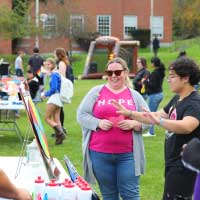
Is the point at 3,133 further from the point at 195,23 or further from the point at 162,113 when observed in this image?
the point at 195,23

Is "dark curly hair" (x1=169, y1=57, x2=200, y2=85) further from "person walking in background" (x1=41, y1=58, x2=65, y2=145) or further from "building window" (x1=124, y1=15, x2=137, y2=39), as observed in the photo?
"building window" (x1=124, y1=15, x2=137, y2=39)

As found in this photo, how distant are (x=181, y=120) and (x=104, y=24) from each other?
54220mm

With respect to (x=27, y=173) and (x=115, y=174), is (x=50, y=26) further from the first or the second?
(x=115, y=174)

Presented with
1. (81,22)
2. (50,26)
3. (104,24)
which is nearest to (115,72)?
(50,26)

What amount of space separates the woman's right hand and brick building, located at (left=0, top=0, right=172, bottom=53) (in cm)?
4481

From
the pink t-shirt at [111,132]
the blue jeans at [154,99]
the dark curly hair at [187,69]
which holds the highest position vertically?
the dark curly hair at [187,69]

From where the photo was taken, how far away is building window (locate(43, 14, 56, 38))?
50.8 m

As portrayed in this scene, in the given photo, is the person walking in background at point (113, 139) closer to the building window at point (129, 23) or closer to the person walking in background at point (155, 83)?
the person walking in background at point (155, 83)

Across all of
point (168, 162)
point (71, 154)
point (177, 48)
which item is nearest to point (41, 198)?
point (168, 162)

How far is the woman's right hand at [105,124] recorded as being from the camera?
5711 millimetres

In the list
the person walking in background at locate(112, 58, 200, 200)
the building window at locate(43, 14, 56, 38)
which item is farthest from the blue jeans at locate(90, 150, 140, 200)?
the building window at locate(43, 14, 56, 38)

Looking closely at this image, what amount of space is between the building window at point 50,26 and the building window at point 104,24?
23.7 ft

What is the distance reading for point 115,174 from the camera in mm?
5957

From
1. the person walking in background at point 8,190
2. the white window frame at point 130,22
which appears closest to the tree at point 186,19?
the white window frame at point 130,22
